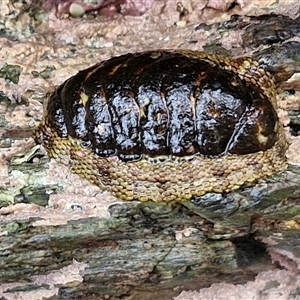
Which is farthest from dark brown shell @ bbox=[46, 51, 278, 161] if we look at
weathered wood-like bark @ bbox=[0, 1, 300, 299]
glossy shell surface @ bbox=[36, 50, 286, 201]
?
A: weathered wood-like bark @ bbox=[0, 1, 300, 299]

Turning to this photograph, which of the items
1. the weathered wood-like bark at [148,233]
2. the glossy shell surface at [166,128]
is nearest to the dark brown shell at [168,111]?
the glossy shell surface at [166,128]

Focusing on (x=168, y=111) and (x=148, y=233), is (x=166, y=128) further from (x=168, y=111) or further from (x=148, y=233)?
(x=148, y=233)

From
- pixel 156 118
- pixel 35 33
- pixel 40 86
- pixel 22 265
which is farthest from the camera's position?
pixel 35 33

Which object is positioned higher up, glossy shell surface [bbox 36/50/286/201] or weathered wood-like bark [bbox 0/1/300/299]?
glossy shell surface [bbox 36/50/286/201]

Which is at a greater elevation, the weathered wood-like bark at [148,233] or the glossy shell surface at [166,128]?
the glossy shell surface at [166,128]

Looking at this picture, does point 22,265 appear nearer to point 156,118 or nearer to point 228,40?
point 156,118

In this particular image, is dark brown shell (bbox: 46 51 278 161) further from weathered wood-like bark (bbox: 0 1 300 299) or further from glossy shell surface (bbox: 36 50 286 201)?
weathered wood-like bark (bbox: 0 1 300 299)

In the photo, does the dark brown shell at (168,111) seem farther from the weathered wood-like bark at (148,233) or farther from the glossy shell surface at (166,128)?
the weathered wood-like bark at (148,233)

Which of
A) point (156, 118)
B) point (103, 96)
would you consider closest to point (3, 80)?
point (103, 96)

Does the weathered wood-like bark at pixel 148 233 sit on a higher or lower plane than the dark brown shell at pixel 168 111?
lower
